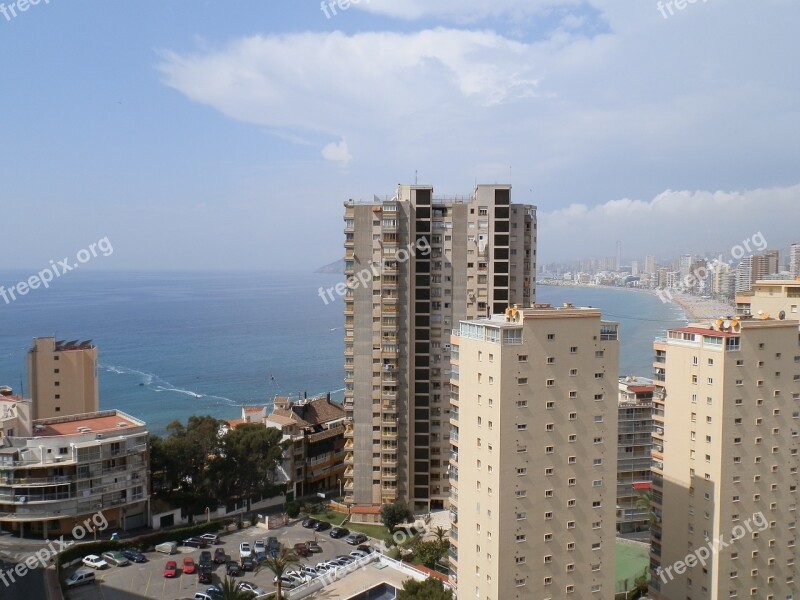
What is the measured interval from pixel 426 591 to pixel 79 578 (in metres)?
12.2

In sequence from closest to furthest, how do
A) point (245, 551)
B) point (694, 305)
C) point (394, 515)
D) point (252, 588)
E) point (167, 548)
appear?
point (252, 588)
point (245, 551)
point (167, 548)
point (394, 515)
point (694, 305)

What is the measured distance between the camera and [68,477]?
84.5ft

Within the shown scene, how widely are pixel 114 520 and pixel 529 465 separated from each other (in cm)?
1825

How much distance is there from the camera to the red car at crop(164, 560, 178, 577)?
23188mm

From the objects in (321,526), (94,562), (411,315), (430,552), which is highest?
(411,315)

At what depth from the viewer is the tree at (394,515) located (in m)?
27.7

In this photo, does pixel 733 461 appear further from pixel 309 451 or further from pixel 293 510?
pixel 309 451

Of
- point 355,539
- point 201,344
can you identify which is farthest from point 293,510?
point 201,344


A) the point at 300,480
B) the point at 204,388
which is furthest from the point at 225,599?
the point at 204,388

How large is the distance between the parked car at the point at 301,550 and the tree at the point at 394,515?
11.9 feet

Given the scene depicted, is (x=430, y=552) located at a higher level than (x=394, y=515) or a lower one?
higher

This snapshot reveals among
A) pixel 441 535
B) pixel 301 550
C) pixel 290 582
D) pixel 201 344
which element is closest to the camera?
pixel 290 582

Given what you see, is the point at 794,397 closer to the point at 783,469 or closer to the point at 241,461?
the point at 783,469

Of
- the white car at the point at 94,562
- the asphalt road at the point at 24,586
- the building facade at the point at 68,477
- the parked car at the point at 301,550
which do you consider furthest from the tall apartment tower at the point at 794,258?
the asphalt road at the point at 24,586
